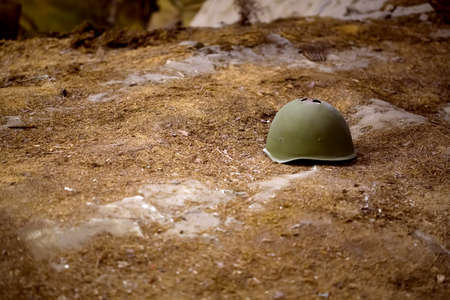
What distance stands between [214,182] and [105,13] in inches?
499

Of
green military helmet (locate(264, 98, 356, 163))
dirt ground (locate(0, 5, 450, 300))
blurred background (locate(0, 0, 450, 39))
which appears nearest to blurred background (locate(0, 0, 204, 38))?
blurred background (locate(0, 0, 450, 39))

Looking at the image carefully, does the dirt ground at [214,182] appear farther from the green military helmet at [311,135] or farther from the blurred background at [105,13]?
the blurred background at [105,13]

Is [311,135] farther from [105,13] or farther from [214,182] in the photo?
[105,13]

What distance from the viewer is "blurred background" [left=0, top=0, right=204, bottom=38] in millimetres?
12406

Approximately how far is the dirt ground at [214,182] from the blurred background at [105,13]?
6.73 m

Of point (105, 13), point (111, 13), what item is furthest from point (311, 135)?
point (111, 13)

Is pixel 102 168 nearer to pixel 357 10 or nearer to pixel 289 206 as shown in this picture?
pixel 289 206

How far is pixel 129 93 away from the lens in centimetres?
480

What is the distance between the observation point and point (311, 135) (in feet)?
11.9

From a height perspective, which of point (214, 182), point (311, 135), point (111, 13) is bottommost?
point (111, 13)

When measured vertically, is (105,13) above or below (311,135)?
below

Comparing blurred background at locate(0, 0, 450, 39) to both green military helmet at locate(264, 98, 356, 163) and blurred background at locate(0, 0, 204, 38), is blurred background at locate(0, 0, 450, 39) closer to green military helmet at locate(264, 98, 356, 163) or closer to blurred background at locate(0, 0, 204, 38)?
blurred background at locate(0, 0, 204, 38)

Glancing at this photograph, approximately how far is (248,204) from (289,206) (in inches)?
10.4

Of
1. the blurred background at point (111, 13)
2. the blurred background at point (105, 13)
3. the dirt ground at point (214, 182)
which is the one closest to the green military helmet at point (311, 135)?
the dirt ground at point (214, 182)
